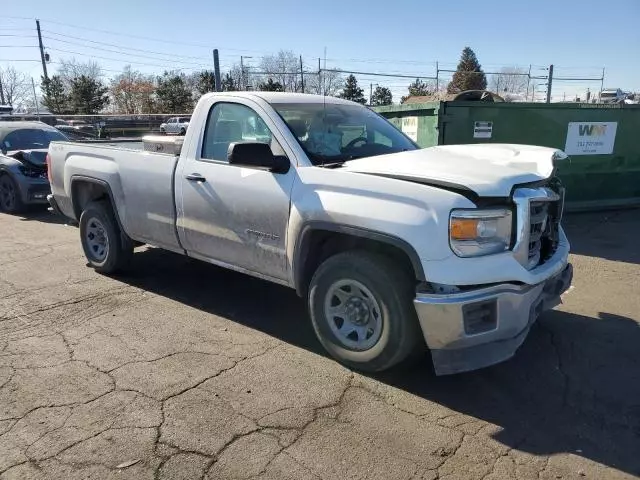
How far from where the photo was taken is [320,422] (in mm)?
3100

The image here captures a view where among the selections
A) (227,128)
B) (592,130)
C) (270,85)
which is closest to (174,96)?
(270,85)

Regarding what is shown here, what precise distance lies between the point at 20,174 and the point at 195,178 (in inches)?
270

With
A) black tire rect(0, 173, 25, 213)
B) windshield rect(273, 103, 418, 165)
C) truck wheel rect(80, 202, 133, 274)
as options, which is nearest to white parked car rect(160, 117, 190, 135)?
truck wheel rect(80, 202, 133, 274)

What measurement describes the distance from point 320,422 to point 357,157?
2.04 metres

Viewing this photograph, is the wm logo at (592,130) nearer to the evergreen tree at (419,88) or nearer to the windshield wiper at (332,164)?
the windshield wiper at (332,164)

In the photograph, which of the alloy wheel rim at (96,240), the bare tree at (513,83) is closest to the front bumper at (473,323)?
the alloy wheel rim at (96,240)

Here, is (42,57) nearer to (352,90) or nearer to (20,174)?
(352,90)

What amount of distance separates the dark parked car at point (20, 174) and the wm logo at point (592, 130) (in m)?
9.40

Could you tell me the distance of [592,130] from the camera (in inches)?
339

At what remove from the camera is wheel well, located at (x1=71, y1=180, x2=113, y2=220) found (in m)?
5.73

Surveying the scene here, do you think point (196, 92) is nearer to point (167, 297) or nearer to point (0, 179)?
point (0, 179)

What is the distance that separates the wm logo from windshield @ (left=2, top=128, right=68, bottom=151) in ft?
32.9

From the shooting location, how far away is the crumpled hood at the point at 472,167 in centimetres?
319

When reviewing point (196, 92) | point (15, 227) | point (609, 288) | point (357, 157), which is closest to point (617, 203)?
point (609, 288)
